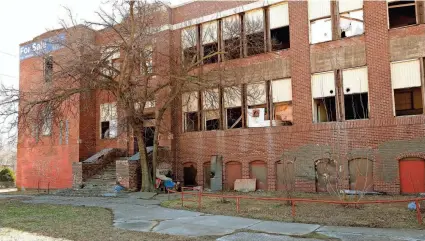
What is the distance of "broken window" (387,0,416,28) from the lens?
665 inches

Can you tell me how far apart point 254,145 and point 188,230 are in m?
10.8

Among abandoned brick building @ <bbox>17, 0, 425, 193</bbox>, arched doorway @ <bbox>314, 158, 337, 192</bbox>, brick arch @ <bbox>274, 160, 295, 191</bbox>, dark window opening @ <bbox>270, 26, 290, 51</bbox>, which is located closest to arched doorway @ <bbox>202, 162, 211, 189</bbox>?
abandoned brick building @ <bbox>17, 0, 425, 193</bbox>

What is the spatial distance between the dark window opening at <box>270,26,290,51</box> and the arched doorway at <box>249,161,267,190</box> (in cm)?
624

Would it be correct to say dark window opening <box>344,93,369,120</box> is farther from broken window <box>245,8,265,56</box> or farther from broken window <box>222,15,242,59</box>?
broken window <box>222,15,242,59</box>

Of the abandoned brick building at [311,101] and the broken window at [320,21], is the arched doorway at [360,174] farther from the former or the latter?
the broken window at [320,21]

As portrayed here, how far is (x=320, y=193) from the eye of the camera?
57.5 ft

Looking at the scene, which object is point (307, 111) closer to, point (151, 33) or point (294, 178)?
point (294, 178)

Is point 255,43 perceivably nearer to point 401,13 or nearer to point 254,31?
point 254,31

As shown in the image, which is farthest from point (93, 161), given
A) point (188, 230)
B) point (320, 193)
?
point (188, 230)

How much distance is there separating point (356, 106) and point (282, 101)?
3.68 meters

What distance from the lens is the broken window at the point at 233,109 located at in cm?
2077

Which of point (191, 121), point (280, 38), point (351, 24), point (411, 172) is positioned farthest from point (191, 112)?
point (411, 172)

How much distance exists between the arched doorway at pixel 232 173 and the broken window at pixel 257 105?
2338 mm

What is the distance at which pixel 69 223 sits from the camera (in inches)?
427
